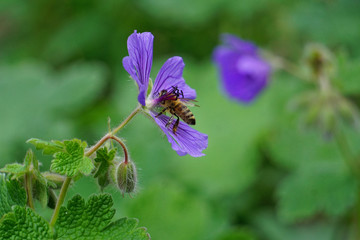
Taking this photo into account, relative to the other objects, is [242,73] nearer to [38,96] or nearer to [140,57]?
[38,96]

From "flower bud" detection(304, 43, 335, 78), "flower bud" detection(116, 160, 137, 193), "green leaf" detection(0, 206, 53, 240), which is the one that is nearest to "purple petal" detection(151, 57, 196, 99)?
"flower bud" detection(116, 160, 137, 193)

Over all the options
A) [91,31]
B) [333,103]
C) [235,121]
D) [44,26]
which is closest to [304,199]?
[333,103]

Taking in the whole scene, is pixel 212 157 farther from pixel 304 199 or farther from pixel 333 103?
pixel 333 103

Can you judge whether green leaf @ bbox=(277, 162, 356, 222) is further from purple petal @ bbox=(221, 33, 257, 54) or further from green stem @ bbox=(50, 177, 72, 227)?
green stem @ bbox=(50, 177, 72, 227)

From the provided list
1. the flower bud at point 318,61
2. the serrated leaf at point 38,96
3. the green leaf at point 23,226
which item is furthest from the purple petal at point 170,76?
the serrated leaf at point 38,96

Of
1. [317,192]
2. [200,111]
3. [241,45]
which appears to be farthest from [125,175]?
[200,111]

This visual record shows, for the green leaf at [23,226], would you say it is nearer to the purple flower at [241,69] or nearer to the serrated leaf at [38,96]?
the purple flower at [241,69]

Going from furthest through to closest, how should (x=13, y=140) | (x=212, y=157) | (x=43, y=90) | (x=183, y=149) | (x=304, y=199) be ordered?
1. (x=43, y=90)
2. (x=212, y=157)
3. (x=13, y=140)
4. (x=304, y=199)
5. (x=183, y=149)
